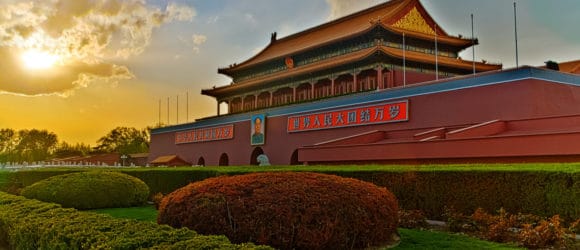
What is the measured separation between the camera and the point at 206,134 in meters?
35.7

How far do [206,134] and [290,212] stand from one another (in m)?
29.8

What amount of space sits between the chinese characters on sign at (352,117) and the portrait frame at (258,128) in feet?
8.11

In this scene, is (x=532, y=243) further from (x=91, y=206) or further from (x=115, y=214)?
(x=91, y=206)

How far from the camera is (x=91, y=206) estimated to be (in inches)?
533

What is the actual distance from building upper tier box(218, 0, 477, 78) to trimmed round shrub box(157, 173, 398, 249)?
21682mm

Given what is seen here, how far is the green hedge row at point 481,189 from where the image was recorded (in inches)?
308

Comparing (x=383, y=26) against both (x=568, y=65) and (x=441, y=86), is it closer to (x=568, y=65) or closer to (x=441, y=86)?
(x=441, y=86)

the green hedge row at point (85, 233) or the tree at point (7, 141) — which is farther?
the tree at point (7, 141)

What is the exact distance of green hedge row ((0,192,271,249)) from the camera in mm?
4973

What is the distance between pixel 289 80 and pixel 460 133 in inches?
746

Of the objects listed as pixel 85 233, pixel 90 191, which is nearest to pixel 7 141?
pixel 90 191

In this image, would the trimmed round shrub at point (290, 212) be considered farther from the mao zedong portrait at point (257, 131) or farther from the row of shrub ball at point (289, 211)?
the mao zedong portrait at point (257, 131)

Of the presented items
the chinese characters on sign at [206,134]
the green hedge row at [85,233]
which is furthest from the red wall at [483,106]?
the green hedge row at [85,233]

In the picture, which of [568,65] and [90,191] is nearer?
[90,191]
